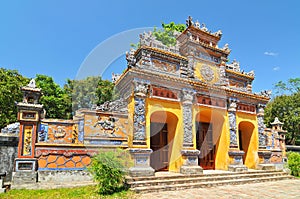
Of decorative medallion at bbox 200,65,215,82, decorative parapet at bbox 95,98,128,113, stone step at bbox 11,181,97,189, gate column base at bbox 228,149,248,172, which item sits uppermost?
decorative medallion at bbox 200,65,215,82

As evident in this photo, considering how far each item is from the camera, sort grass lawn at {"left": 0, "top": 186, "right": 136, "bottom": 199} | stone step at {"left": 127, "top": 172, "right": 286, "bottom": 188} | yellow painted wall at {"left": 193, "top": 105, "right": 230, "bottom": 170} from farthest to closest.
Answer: yellow painted wall at {"left": 193, "top": 105, "right": 230, "bottom": 170} → stone step at {"left": 127, "top": 172, "right": 286, "bottom": 188} → grass lawn at {"left": 0, "top": 186, "right": 136, "bottom": 199}

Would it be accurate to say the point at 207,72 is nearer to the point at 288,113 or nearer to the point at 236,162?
the point at 236,162

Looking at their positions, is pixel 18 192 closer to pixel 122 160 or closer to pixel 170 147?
pixel 122 160

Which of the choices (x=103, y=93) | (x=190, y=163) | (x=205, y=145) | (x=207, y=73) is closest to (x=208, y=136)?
(x=205, y=145)

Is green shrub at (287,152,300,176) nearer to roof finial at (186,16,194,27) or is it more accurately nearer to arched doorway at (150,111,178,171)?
arched doorway at (150,111,178,171)

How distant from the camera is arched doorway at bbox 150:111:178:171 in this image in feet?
31.1

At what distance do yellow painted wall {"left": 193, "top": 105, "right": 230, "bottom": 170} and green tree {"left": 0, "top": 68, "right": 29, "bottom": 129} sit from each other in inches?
496

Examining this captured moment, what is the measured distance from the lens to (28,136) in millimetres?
6965

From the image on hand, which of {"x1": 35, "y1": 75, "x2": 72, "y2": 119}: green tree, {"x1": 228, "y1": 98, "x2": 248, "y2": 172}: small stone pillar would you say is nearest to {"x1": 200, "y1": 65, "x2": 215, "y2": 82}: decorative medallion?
{"x1": 228, "y1": 98, "x2": 248, "y2": 172}: small stone pillar

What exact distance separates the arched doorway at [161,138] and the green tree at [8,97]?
34.7 ft

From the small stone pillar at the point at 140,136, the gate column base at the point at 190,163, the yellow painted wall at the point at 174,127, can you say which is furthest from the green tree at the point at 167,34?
the gate column base at the point at 190,163

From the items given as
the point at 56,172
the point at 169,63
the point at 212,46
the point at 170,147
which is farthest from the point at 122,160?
the point at 212,46

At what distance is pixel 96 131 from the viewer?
789 centimetres

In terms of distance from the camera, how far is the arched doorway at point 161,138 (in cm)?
948
